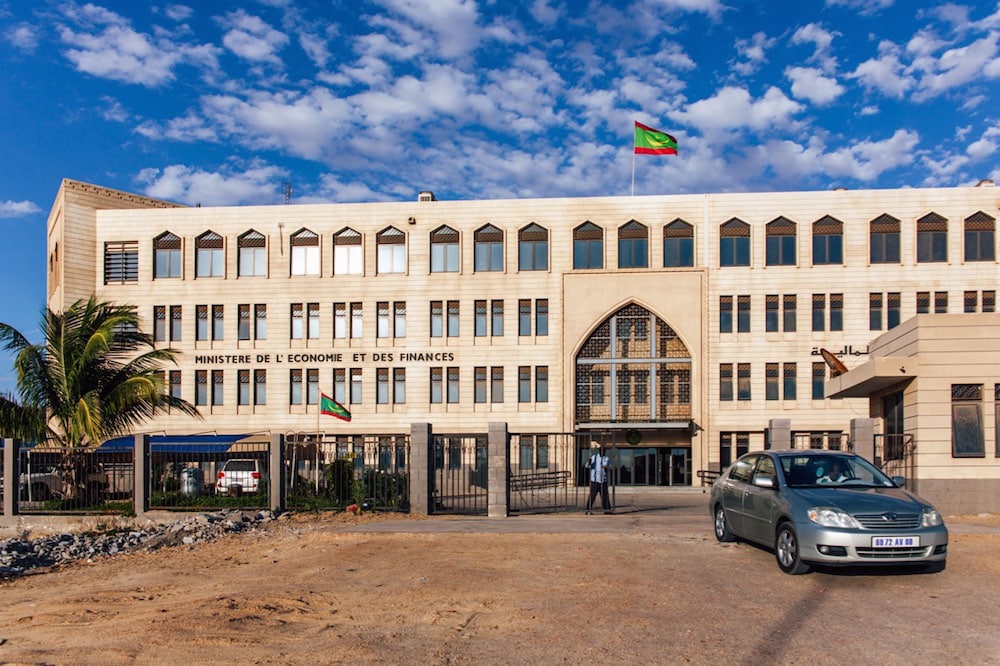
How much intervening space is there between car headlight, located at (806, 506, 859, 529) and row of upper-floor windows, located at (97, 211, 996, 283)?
1415 inches

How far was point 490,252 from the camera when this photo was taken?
4747 cm

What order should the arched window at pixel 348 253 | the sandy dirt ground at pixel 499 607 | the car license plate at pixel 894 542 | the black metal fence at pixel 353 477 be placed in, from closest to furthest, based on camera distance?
1. the sandy dirt ground at pixel 499 607
2. the car license plate at pixel 894 542
3. the black metal fence at pixel 353 477
4. the arched window at pixel 348 253

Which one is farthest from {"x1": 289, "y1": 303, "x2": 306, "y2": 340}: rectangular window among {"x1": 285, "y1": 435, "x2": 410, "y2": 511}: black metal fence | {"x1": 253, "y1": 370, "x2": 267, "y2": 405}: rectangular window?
{"x1": 285, "y1": 435, "x2": 410, "y2": 511}: black metal fence

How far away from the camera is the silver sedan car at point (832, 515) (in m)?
11.0

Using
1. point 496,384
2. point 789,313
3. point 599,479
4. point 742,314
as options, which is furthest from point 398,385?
point 599,479

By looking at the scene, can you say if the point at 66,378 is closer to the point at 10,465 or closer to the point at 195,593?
the point at 10,465

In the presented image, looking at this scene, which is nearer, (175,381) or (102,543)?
(102,543)

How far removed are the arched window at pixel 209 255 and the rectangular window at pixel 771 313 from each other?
1085 inches

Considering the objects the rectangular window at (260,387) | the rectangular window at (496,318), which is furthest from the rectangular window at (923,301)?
the rectangular window at (260,387)

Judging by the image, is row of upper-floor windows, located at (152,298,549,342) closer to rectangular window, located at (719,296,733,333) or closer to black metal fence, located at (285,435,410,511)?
rectangular window, located at (719,296,733,333)

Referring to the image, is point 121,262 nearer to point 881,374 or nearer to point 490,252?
point 490,252

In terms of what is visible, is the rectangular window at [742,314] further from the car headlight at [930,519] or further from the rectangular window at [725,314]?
the car headlight at [930,519]

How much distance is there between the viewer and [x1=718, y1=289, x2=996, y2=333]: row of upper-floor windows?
44.5 m

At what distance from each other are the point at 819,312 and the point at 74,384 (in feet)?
112
